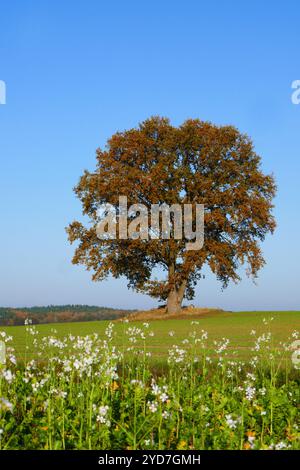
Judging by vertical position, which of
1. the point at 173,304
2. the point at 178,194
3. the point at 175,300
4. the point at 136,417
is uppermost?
the point at 178,194

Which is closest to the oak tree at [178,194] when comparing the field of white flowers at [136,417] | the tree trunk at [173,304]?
the tree trunk at [173,304]

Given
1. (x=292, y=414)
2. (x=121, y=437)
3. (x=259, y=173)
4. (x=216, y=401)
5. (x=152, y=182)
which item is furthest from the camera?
(x=259, y=173)

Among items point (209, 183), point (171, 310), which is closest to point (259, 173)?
point (209, 183)

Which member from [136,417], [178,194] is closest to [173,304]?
[178,194]

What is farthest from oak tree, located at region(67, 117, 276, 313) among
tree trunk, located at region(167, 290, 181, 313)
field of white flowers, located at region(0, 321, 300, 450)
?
field of white flowers, located at region(0, 321, 300, 450)

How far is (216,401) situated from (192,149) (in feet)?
117

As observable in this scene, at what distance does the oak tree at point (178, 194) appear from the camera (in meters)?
41.8

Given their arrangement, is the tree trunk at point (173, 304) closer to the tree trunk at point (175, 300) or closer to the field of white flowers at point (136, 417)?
the tree trunk at point (175, 300)

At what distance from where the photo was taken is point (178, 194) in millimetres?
42281

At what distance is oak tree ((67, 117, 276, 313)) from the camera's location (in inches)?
1646

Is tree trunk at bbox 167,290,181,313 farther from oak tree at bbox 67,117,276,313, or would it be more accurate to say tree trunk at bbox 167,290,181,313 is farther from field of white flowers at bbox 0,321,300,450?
field of white flowers at bbox 0,321,300,450

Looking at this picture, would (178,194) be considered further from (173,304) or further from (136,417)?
(136,417)
